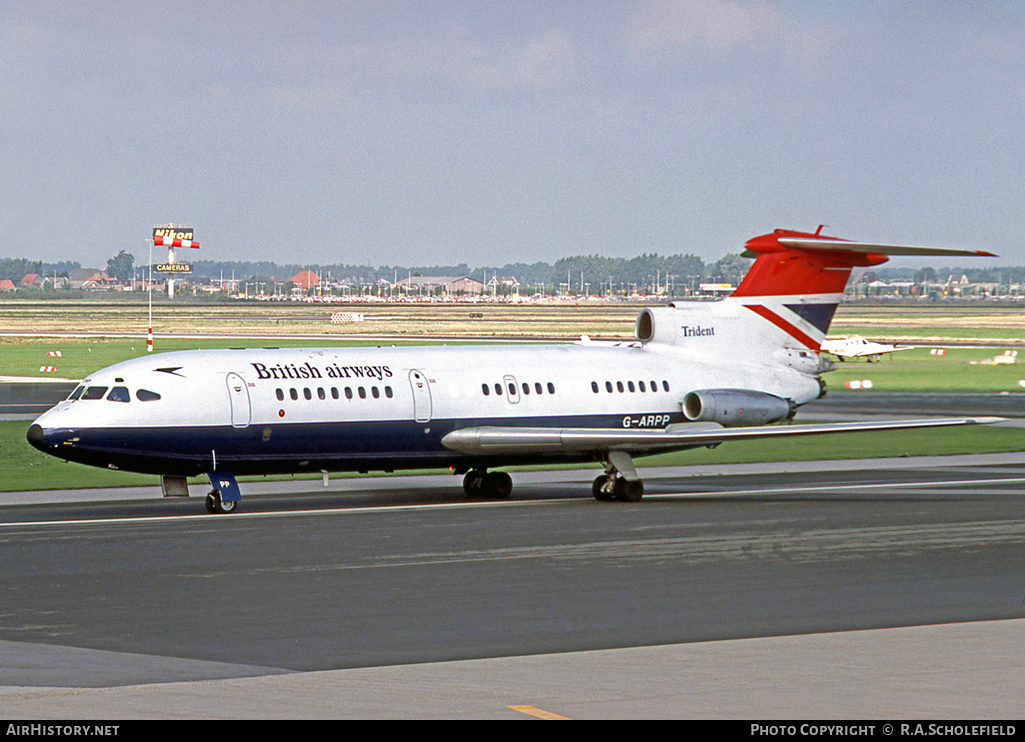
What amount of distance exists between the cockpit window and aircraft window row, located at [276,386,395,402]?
2.83 metres

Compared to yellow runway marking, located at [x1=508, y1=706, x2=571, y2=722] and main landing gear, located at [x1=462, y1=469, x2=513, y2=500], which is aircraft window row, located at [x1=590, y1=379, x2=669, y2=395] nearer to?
main landing gear, located at [x1=462, y1=469, x2=513, y2=500]

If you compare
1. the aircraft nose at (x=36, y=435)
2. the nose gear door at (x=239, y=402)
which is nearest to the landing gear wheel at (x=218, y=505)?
the nose gear door at (x=239, y=402)

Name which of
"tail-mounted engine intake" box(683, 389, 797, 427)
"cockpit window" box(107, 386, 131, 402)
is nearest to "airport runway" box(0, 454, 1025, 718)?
"tail-mounted engine intake" box(683, 389, 797, 427)

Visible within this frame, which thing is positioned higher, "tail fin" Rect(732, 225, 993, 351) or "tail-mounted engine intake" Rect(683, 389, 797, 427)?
"tail fin" Rect(732, 225, 993, 351)

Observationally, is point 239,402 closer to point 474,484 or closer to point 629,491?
point 474,484

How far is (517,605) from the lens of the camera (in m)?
18.8

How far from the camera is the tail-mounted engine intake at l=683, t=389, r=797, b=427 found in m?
33.3

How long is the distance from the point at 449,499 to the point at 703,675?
18.8 meters

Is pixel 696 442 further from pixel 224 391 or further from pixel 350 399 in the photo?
pixel 224 391

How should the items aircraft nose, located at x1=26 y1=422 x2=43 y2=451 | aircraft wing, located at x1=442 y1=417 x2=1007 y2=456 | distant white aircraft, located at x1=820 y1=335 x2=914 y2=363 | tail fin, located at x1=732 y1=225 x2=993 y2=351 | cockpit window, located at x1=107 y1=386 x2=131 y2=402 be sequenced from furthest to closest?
1. distant white aircraft, located at x1=820 y1=335 x2=914 y2=363
2. tail fin, located at x1=732 y1=225 x2=993 y2=351
3. aircraft wing, located at x1=442 y1=417 x2=1007 y2=456
4. cockpit window, located at x1=107 y1=386 x2=131 y2=402
5. aircraft nose, located at x1=26 y1=422 x2=43 y2=451

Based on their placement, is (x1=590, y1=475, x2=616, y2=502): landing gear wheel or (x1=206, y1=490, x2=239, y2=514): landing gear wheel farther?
(x1=590, y1=475, x2=616, y2=502): landing gear wheel

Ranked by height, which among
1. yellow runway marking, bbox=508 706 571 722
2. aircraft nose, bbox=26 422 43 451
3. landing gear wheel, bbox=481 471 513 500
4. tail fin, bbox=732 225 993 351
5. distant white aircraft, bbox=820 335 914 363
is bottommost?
landing gear wheel, bbox=481 471 513 500

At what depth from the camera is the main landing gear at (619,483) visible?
31547 millimetres

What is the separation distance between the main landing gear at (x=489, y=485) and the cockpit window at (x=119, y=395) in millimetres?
7770
